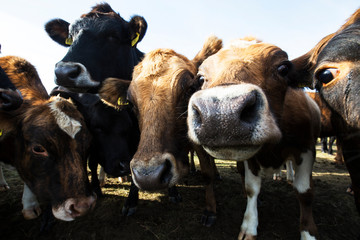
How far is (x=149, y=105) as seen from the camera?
274 cm

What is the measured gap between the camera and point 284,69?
2.54 metres

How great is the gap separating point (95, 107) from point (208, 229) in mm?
3103

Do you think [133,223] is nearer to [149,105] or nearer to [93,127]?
[93,127]

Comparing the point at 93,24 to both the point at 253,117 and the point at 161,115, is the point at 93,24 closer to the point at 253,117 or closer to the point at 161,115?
the point at 161,115

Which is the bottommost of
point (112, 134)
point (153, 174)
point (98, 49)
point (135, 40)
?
point (112, 134)

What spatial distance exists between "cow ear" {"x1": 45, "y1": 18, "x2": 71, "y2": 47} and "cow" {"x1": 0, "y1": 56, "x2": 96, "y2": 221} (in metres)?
2.81

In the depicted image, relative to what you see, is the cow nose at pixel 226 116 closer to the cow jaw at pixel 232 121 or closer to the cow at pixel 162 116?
the cow jaw at pixel 232 121

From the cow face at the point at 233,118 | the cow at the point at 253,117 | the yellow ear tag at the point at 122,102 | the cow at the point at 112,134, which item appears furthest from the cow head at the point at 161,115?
the cow at the point at 112,134

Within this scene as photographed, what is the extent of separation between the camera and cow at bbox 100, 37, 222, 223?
2.29 meters

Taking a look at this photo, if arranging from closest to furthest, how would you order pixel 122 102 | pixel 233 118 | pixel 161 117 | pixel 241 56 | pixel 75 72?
pixel 233 118 → pixel 241 56 → pixel 161 117 → pixel 122 102 → pixel 75 72

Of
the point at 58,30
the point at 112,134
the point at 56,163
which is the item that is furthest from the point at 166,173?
the point at 58,30

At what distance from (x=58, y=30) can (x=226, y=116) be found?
5.61 m

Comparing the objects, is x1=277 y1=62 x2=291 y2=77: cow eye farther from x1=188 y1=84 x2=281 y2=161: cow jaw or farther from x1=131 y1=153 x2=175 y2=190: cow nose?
x1=131 y1=153 x2=175 y2=190: cow nose

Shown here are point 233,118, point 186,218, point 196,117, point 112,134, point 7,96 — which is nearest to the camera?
point 233,118
